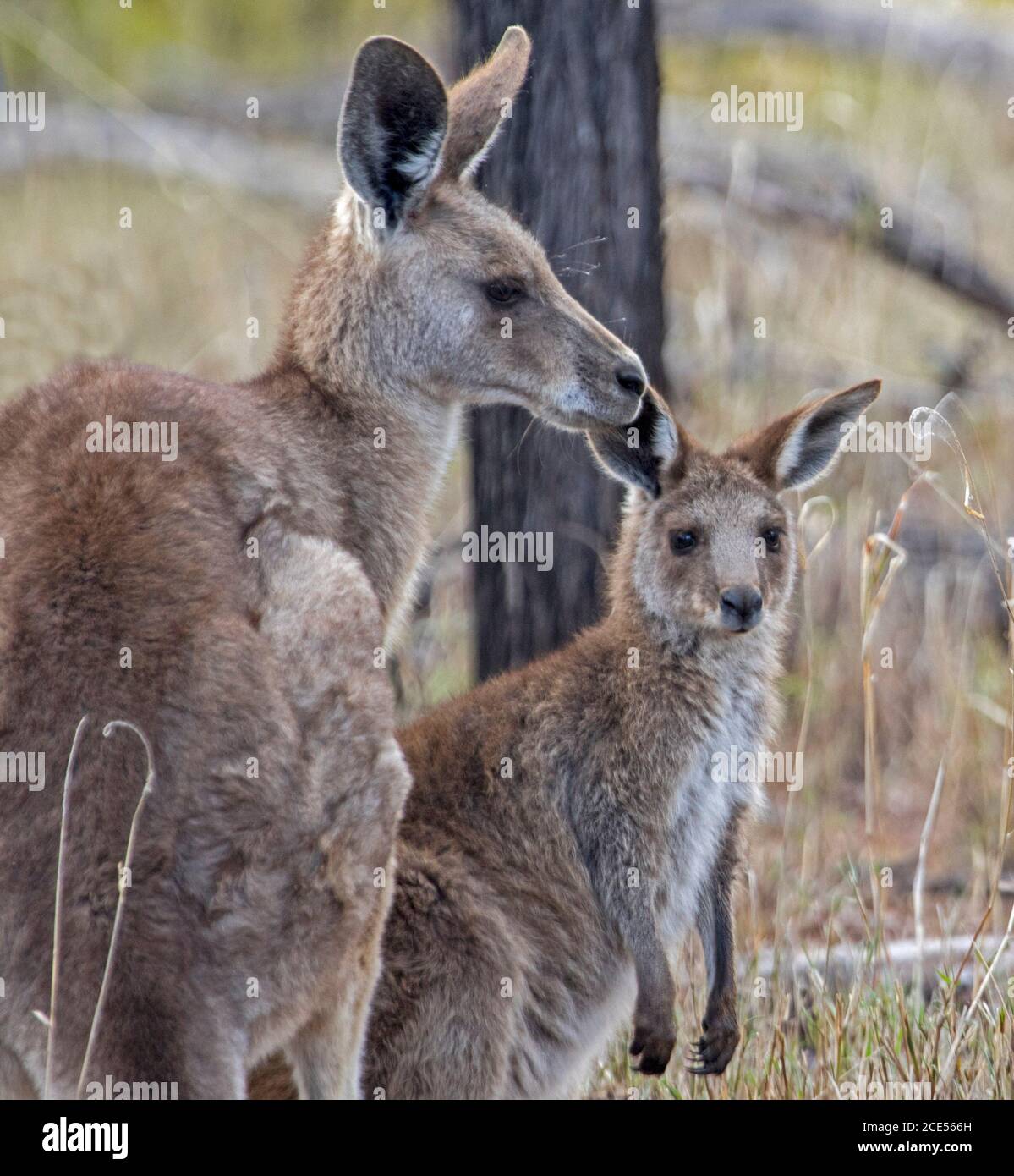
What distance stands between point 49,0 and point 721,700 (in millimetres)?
13114

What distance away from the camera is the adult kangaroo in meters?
3.45

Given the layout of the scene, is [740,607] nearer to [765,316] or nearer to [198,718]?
[198,718]

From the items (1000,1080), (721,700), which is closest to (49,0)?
(721,700)

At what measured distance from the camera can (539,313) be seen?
15.4 ft

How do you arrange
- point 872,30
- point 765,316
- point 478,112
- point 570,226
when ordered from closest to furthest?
1. point 478,112
2. point 570,226
3. point 765,316
4. point 872,30

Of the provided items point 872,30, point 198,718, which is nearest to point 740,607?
point 198,718

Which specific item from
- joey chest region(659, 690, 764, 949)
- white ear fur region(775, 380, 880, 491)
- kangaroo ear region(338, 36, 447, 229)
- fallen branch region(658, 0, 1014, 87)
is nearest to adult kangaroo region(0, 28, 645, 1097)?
kangaroo ear region(338, 36, 447, 229)

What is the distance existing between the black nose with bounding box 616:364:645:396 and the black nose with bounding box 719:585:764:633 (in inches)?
25.2

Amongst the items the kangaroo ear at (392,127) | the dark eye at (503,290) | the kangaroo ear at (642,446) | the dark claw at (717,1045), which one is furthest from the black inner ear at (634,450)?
the dark claw at (717,1045)

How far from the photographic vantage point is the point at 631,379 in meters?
4.65

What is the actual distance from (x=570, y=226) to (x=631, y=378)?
114 cm

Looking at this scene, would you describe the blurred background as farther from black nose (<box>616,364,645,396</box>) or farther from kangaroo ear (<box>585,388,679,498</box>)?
black nose (<box>616,364,645,396</box>)

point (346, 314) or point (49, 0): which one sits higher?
point (49, 0)
